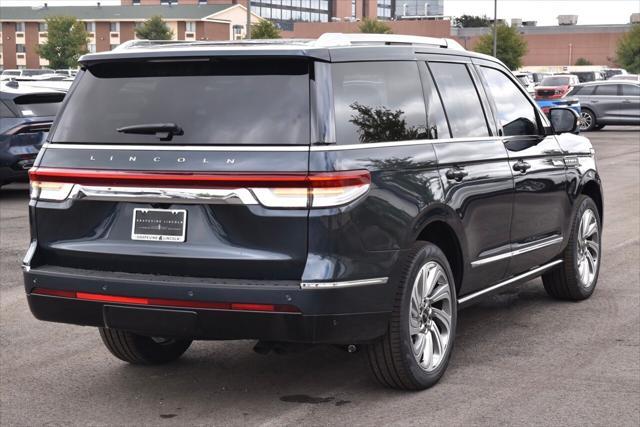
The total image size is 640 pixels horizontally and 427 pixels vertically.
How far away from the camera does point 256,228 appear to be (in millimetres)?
4797

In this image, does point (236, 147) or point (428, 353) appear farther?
point (428, 353)

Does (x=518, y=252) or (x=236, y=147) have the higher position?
(x=236, y=147)

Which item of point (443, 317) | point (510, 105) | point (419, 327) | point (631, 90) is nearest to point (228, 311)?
point (419, 327)

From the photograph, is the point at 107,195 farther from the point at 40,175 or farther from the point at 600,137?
the point at 600,137

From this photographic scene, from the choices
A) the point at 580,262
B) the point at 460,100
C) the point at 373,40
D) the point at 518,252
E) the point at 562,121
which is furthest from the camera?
the point at 580,262

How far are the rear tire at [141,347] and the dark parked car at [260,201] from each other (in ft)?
2.49

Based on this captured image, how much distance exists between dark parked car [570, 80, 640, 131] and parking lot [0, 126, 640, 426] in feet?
92.5

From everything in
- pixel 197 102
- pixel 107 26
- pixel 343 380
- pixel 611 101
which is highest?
pixel 107 26

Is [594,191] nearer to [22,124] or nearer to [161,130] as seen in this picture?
[161,130]

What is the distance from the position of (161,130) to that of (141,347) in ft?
5.16

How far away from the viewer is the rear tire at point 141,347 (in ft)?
19.6

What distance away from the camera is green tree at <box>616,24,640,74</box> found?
92750 millimetres

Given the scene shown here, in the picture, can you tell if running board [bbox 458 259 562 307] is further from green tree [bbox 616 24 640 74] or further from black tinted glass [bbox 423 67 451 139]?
green tree [bbox 616 24 640 74]

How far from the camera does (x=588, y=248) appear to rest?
7938mm
